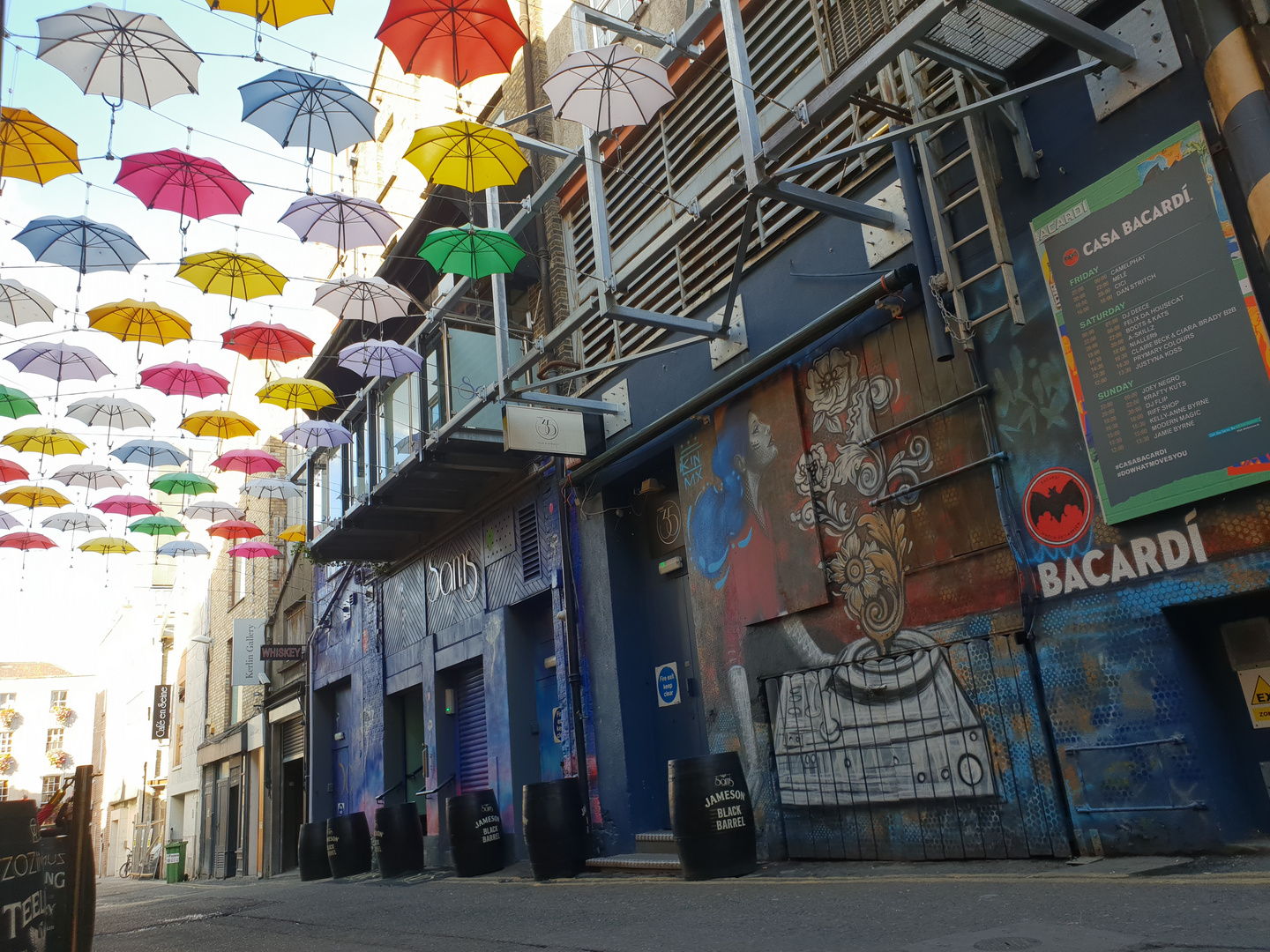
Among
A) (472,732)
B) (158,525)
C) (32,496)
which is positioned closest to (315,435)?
(158,525)

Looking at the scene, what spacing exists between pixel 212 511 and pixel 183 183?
9443mm

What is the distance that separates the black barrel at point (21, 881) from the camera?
4.05 m

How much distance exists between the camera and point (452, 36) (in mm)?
8008

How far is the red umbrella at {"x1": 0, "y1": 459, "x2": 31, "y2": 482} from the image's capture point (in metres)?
13.2

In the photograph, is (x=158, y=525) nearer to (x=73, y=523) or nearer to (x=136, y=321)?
(x=73, y=523)

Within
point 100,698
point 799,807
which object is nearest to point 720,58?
point 799,807

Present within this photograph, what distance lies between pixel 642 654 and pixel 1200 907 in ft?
24.2

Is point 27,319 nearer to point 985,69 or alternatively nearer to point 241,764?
point 985,69

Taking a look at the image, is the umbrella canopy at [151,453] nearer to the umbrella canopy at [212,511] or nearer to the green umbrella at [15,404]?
the umbrella canopy at [212,511]

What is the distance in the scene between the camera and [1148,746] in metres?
5.64

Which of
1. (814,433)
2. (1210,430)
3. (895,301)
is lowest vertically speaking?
(1210,430)

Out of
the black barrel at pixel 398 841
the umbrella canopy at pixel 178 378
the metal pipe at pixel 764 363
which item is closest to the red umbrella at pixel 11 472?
the umbrella canopy at pixel 178 378

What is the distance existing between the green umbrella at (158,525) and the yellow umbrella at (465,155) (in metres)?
9.80

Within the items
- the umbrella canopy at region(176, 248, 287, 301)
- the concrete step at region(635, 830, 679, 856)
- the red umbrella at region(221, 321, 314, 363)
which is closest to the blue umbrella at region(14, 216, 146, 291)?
the umbrella canopy at region(176, 248, 287, 301)
